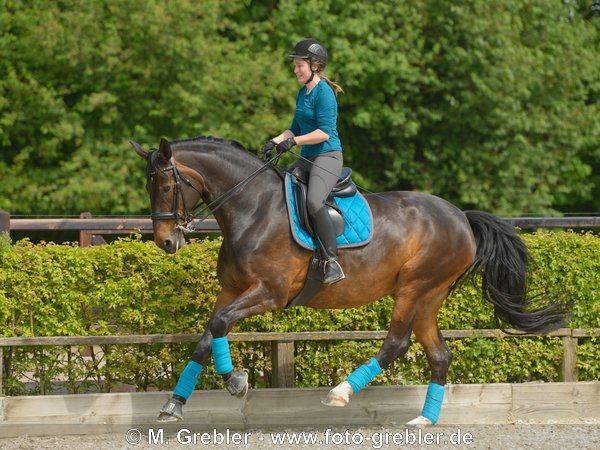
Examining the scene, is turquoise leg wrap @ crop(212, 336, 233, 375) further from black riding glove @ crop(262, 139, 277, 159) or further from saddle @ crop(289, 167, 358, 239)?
black riding glove @ crop(262, 139, 277, 159)

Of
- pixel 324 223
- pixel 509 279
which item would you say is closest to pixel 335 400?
pixel 324 223

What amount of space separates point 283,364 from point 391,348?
99 centimetres

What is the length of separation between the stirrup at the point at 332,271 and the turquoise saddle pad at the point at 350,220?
0.55 ft

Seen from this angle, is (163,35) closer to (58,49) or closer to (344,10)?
(58,49)

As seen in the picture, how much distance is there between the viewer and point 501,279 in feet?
26.1

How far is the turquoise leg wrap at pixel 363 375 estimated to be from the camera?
7199 millimetres

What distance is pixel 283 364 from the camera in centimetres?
795

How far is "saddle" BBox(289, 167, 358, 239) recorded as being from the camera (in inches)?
282

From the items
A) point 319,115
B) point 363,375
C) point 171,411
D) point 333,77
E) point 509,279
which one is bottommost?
point 171,411

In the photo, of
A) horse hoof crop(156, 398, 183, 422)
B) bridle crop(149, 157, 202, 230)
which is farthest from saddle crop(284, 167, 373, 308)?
horse hoof crop(156, 398, 183, 422)

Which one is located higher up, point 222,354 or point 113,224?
point 113,224

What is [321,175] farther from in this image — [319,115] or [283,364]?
[283,364]

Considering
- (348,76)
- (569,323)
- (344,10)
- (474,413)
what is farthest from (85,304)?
(344,10)

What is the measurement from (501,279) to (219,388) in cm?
248
